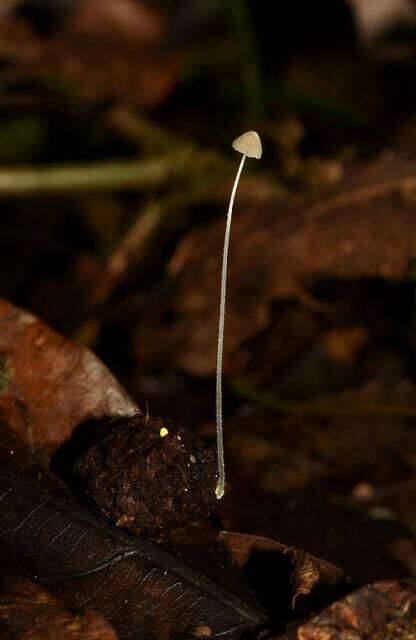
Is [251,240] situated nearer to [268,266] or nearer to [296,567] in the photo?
[268,266]

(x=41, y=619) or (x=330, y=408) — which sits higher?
(x=330, y=408)

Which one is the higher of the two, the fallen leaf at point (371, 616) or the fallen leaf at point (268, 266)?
the fallen leaf at point (268, 266)

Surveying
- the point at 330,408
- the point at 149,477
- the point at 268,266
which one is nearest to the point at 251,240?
the point at 268,266

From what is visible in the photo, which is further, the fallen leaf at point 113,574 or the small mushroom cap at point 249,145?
the small mushroom cap at point 249,145

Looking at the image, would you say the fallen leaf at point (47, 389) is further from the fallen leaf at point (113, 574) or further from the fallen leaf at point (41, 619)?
the fallen leaf at point (41, 619)

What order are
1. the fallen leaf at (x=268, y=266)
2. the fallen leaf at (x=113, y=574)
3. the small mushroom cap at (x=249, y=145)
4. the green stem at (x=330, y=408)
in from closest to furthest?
the fallen leaf at (x=113, y=574) → the small mushroom cap at (x=249, y=145) → the green stem at (x=330, y=408) → the fallen leaf at (x=268, y=266)

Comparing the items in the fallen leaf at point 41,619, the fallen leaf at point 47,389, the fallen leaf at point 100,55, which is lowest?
the fallen leaf at point 41,619

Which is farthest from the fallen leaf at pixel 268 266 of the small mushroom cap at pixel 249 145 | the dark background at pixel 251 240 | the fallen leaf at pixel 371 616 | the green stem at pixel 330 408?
the fallen leaf at pixel 371 616

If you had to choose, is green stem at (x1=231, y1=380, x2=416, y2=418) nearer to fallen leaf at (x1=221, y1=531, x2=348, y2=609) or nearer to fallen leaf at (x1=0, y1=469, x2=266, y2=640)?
fallen leaf at (x1=221, y1=531, x2=348, y2=609)

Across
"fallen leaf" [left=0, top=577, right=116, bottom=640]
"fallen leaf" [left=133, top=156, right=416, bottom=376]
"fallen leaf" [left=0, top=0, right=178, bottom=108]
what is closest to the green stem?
"fallen leaf" [left=133, top=156, right=416, bottom=376]

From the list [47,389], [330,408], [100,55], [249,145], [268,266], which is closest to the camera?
[249,145]
